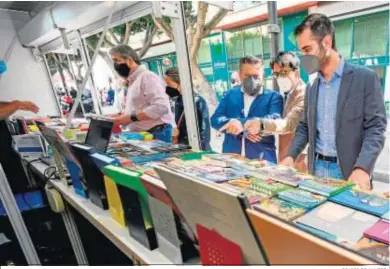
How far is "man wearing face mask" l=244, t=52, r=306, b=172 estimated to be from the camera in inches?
70.2

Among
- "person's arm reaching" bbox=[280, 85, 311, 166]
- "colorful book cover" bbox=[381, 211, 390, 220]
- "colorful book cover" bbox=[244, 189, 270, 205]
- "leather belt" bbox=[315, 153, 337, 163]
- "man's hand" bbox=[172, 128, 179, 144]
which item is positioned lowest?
"man's hand" bbox=[172, 128, 179, 144]

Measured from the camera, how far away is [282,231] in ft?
1.52

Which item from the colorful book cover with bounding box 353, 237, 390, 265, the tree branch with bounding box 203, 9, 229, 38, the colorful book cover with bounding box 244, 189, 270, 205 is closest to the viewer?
the colorful book cover with bounding box 353, 237, 390, 265

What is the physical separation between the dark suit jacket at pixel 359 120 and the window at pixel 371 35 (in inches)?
86.6

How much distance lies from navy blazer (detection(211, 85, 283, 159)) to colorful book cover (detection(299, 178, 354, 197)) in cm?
90

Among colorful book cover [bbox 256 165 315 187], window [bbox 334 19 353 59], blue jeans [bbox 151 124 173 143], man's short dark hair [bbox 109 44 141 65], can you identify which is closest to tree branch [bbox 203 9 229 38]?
man's short dark hair [bbox 109 44 141 65]

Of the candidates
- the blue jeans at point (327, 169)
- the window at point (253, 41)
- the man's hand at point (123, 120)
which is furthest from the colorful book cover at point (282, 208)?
the window at point (253, 41)

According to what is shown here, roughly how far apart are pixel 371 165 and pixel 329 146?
237 millimetres

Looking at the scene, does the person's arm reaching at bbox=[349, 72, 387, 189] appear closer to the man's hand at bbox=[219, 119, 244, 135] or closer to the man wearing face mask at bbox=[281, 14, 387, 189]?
the man wearing face mask at bbox=[281, 14, 387, 189]

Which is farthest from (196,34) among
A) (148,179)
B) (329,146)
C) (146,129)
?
(148,179)

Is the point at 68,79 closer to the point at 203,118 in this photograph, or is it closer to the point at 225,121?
the point at 203,118

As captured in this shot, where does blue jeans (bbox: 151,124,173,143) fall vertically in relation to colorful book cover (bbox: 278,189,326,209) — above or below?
below

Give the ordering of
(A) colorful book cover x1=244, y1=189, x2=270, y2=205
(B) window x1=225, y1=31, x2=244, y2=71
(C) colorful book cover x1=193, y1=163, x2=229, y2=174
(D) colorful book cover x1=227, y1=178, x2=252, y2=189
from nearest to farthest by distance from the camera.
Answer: (A) colorful book cover x1=244, y1=189, x2=270, y2=205 < (D) colorful book cover x1=227, y1=178, x2=252, y2=189 < (C) colorful book cover x1=193, y1=163, x2=229, y2=174 < (B) window x1=225, y1=31, x2=244, y2=71

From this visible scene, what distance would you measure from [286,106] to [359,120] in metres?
0.65
